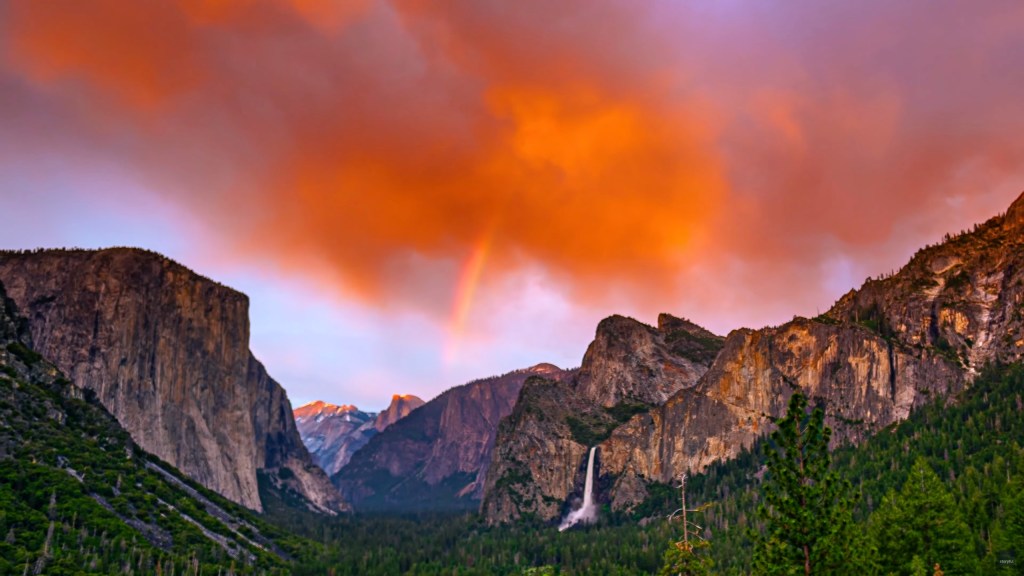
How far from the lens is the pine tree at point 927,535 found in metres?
68.1

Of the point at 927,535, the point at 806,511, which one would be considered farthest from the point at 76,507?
the point at 806,511

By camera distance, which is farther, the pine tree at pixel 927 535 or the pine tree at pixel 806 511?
the pine tree at pixel 927 535

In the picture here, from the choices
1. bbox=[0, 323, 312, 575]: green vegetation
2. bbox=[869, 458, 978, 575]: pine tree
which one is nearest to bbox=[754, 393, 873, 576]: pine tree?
bbox=[869, 458, 978, 575]: pine tree

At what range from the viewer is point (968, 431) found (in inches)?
7411

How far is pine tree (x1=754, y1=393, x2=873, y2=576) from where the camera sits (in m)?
40.8

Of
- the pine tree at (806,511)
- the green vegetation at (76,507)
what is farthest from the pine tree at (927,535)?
the green vegetation at (76,507)

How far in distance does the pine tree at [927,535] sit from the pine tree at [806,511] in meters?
33.5

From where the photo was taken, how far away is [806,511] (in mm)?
41031

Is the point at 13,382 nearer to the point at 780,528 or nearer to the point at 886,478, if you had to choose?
the point at 780,528

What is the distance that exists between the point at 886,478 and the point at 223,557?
176 m

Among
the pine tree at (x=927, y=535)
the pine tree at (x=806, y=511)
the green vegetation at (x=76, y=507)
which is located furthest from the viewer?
the green vegetation at (x=76, y=507)

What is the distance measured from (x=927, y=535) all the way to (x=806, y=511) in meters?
39.0

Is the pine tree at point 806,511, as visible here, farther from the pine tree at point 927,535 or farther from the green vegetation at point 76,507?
the green vegetation at point 76,507

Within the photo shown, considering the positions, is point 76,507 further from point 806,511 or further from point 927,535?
point 806,511
